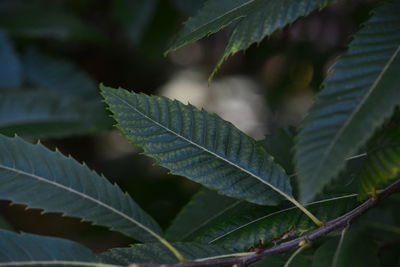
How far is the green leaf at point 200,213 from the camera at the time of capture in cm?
96

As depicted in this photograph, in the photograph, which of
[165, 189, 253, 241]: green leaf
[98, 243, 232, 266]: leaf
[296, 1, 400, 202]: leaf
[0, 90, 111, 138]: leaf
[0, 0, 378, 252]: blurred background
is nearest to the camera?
[296, 1, 400, 202]: leaf

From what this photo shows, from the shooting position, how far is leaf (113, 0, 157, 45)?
202 centimetres

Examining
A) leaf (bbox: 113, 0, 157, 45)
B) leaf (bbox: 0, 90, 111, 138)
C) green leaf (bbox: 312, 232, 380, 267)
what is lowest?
green leaf (bbox: 312, 232, 380, 267)

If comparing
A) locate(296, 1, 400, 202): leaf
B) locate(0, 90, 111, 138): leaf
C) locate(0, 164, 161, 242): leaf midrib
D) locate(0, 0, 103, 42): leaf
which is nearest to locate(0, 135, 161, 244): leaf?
locate(0, 164, 161, 242): leaf midrib

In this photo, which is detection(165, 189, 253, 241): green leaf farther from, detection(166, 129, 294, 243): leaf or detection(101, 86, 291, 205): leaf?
detection(101, 86, 291, 205): leaf

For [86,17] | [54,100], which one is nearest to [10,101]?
[54,100]

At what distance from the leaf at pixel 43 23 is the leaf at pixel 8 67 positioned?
0.12m

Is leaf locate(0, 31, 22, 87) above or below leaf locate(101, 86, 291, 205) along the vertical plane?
above

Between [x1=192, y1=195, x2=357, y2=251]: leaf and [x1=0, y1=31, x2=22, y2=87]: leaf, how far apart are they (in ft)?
3.69

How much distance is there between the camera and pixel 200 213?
100cm

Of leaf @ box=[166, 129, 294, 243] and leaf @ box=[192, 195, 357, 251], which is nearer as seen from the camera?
leaf @ box=[192, 195, 357, 251]

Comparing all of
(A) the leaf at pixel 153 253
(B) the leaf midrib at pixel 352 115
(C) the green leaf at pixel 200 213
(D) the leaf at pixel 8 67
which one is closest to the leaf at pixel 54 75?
(D) the leaf at pixel 8 67

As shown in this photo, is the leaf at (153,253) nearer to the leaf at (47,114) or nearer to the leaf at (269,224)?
the leaf at (269,224)

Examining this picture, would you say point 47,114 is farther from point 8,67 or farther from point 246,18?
point 246,18
